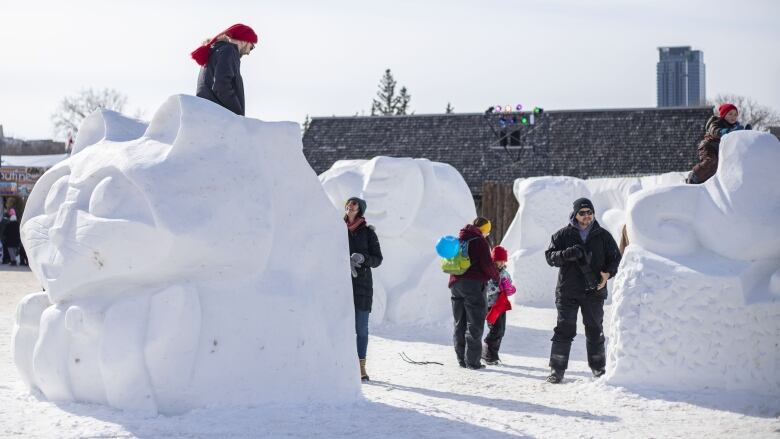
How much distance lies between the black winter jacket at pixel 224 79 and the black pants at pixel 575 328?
127 inches

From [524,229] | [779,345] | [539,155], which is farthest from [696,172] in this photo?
[539,155]

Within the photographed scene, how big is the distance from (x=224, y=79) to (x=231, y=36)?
32cm

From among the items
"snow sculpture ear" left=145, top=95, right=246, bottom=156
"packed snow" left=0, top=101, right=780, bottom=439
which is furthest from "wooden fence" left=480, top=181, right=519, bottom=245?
"snow sculpture ear" left=145, top=95, right=246, bottom=156

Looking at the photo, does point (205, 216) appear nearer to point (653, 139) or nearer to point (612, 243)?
point (612, 243)

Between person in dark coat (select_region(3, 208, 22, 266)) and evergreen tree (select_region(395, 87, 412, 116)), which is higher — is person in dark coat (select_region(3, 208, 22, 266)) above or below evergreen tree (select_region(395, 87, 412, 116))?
below

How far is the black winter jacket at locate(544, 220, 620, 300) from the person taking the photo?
8.52 m

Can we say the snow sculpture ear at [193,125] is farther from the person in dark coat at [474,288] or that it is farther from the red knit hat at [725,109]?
the red knit hat at [725,109]

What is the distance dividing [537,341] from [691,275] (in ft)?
14.9

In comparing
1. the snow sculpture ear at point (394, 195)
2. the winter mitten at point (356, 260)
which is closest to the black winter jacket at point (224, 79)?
the winter mitten at point (356, 260)

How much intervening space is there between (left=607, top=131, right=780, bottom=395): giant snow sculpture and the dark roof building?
73.4 ft

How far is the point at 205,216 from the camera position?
6480mm

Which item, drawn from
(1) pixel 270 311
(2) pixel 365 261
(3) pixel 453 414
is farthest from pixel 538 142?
(1) pixel 270 311

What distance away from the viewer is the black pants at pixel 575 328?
8.56 metres

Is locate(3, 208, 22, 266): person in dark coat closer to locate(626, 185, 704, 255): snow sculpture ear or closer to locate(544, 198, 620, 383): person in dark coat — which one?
locate(544, 198, 620, 383): person in dark coat
